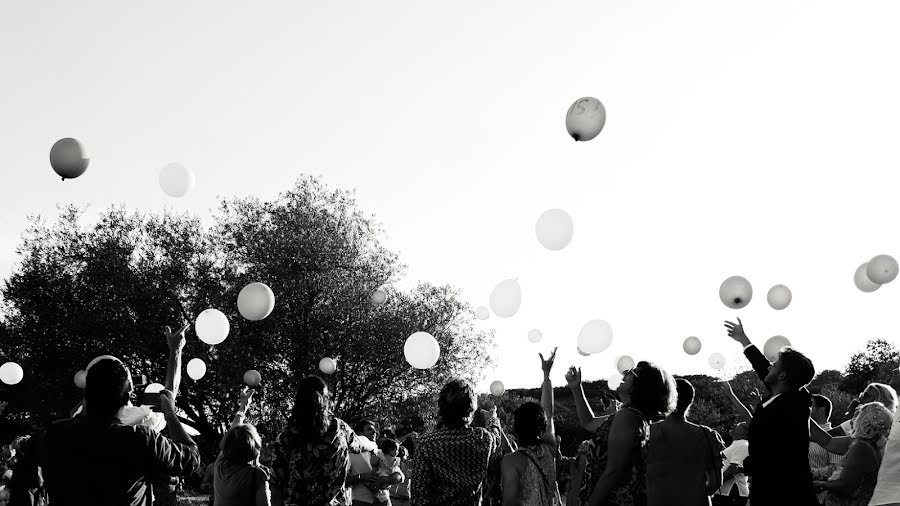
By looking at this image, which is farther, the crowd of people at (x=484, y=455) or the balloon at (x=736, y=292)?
the balloon at (x=736, y=292)

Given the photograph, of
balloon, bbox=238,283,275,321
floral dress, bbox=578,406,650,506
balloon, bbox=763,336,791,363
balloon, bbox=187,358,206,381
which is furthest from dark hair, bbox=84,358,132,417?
balloon, bbox=187,358,206,381

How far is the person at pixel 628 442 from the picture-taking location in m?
3.86

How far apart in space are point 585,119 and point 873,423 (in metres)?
3.99

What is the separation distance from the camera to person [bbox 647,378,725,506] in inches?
163

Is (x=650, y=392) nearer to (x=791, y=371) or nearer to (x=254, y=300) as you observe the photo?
(x=791, y=371)

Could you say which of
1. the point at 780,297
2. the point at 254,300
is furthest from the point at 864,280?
the point at 254,300

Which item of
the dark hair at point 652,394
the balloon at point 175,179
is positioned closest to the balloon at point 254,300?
the balloon at point 175,179

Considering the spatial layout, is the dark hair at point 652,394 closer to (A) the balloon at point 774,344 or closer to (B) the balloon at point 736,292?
(B) the balloon at point 736,292

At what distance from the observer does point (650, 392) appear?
13.2 ft

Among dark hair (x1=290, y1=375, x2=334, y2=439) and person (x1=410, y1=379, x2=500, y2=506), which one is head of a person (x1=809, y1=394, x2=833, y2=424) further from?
dark hair (x1=290, y1=375, x2=334, y2=439)

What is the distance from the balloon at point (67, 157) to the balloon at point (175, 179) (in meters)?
2.16

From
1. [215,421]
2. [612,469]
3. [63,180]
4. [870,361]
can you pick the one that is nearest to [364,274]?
[215,421]

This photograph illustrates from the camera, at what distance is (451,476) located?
413 centimetres

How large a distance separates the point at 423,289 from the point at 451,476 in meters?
21.7
